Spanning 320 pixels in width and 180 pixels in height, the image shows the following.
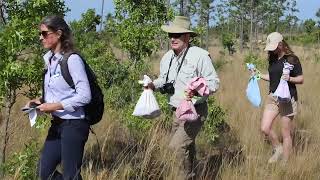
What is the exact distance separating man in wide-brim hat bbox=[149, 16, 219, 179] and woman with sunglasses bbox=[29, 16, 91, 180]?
1.34 m

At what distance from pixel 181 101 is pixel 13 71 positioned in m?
1.60

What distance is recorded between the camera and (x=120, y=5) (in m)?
7.06

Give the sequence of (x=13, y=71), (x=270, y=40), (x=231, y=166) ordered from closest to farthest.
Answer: (x=13, y=71), (x=231, y=166), (x=270, y=40)

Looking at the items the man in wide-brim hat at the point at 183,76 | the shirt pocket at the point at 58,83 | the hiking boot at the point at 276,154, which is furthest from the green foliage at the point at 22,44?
the hiking boot at the point at 276,154

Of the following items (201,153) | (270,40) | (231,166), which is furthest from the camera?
(201,153)

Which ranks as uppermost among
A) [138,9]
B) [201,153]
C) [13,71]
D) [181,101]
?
[138,9]

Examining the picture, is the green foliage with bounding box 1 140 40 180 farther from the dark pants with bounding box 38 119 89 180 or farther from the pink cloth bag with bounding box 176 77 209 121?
the pink cloth bag with bounding box 176 77 209 121

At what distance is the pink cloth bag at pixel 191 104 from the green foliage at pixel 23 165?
4.65ft

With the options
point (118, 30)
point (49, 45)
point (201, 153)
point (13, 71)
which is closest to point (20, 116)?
point (118, 30)

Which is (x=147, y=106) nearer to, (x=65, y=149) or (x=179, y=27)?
(x=179, y=27)

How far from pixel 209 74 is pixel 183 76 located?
0.87 feet

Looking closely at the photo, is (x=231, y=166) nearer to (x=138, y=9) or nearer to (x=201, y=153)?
(x=201, y=153)

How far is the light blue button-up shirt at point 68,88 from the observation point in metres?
4.02

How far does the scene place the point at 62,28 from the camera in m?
4.15
